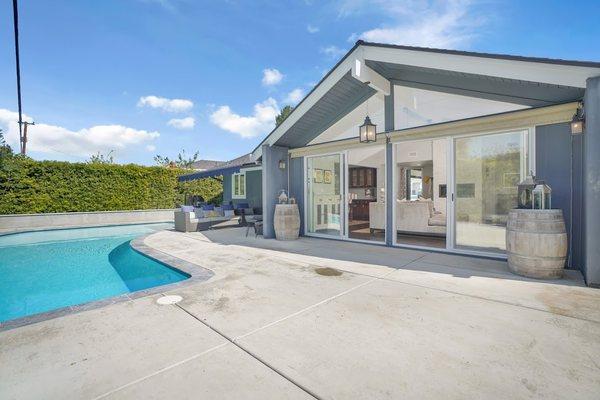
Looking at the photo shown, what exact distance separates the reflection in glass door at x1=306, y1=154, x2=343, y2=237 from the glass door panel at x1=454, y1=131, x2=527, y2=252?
2.97 meters

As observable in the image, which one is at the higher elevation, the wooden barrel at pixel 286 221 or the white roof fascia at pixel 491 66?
the white roof fascia at pixel 491 66

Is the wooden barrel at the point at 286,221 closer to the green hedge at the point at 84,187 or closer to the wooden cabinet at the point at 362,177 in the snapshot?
the wooden cabinet at the point at 362,177

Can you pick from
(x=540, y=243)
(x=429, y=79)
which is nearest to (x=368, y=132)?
(x=429, y=79)

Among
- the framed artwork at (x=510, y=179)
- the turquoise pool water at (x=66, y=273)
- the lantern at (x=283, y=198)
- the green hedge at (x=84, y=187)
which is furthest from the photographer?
the green hedge at (x=84, y=187)

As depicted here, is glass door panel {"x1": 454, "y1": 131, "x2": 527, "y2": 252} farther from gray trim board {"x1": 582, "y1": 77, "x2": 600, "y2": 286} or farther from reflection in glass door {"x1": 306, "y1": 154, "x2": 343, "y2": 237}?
reflection in glass door {"x1": 306, "y1": 154, "x2": 343, "y2": 237}

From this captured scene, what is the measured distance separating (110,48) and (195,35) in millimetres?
2971

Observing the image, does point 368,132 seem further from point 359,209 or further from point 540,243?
point 359,209

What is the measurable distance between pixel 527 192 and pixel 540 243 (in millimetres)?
903

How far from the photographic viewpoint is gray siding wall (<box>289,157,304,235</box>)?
8453 millimetres

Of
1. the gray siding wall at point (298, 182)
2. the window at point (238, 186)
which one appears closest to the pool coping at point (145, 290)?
the gray siding wall at point (298, 182)

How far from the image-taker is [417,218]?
811 cm

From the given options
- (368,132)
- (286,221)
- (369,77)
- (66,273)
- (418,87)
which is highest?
(369,77)

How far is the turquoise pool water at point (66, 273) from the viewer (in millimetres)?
4457

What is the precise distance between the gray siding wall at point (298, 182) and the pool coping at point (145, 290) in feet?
12.9
